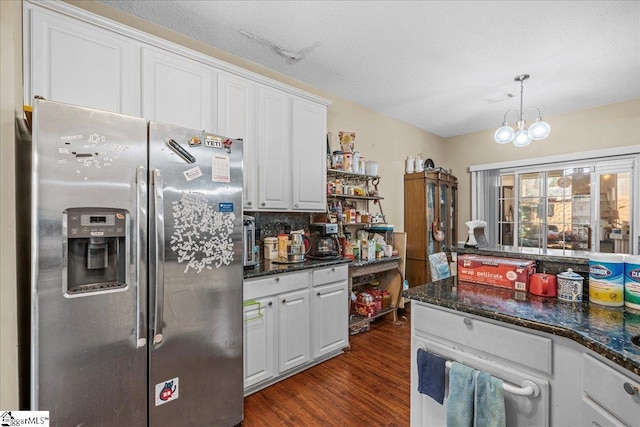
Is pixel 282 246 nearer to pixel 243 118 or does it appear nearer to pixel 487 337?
pixel 243 118

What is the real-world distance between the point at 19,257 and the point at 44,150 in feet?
1.72

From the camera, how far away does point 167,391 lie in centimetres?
155

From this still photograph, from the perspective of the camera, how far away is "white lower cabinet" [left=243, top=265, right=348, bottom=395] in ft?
6.91

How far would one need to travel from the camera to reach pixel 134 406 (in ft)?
4.76

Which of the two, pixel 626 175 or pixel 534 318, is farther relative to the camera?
pixel 626 175

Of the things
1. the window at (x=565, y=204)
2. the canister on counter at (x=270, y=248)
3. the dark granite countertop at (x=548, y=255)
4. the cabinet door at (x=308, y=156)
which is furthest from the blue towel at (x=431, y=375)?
the window at (x=565, y=204)

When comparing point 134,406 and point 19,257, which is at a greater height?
point 19,257

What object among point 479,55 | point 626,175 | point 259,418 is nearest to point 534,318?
point 259,418

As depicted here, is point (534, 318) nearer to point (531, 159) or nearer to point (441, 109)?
point (441, 109)

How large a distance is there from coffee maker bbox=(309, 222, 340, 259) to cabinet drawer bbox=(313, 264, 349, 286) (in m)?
0.15

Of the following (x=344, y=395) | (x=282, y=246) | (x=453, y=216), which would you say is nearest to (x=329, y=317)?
(x=344, y=395)

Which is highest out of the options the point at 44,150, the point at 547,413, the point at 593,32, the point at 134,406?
the point at 593,32

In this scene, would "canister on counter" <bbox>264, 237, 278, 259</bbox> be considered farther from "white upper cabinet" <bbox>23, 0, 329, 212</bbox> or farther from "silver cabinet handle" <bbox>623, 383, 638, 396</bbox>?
"silver cabinet handle" <bbox>623, 383, 638, 396</bbox>

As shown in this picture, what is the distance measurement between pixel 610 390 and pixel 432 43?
2482mm
